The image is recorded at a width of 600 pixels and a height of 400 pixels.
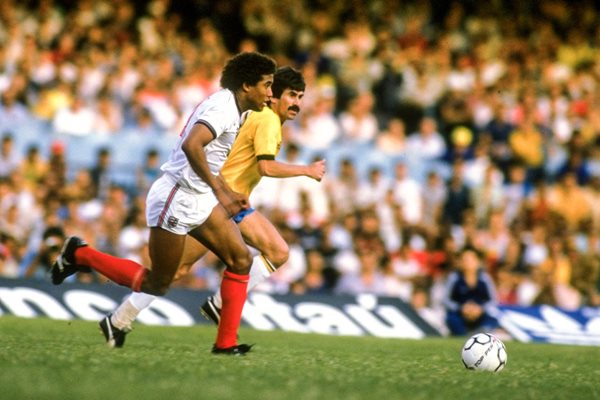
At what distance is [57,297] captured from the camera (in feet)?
41.9

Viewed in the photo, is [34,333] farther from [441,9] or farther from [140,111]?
[441,9]

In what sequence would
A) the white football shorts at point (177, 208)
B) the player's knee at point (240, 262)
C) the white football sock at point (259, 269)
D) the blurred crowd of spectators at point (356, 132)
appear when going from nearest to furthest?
the white football shorts at point (177, 208), the player's knee at point (240, 262), the white football sock at point (259, 269), the blurred crowd of spectators at point (356, 132)

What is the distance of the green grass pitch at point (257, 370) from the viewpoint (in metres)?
6.05

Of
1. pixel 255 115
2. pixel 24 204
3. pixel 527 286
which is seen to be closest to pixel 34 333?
pixel 255 115

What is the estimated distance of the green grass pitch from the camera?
605cm

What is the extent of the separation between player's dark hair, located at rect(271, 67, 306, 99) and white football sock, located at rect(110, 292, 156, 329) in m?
2.29

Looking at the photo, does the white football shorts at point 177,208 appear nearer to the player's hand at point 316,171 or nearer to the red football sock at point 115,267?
the red football sock at point 115,267

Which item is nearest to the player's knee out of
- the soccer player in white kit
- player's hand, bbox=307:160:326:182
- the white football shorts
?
the soccer player in white kit

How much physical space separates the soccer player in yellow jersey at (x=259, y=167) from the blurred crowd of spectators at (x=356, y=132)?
5.03 metres

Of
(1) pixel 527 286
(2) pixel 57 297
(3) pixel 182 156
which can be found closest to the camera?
(3) pixel 182 156

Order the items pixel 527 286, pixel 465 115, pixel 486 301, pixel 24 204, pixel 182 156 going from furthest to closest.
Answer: pixel 465 115
pixel 527 286
pixel 24 204
pixel 486 301
pixel 182 156

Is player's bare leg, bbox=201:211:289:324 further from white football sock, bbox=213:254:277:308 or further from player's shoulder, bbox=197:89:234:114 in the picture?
player's shoulder, bbox=197:89:234:114

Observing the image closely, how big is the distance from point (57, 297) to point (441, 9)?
11659 millimetres

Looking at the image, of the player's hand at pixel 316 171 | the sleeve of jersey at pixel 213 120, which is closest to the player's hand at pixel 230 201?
the sleeve of jersey at pixel 213 120
